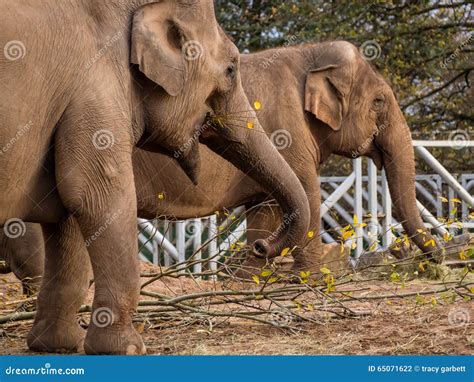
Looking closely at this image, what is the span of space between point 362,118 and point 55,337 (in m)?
4.83

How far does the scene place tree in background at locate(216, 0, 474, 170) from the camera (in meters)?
15.3

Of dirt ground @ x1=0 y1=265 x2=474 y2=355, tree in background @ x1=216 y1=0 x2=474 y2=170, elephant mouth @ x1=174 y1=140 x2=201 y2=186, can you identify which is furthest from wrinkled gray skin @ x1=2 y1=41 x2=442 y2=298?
tree in background @ x1=216 y1=0 x2=474 y2=170

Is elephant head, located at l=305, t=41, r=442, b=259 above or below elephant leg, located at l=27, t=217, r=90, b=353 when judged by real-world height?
above

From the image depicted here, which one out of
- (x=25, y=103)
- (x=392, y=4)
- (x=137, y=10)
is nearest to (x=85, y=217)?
(x=25, y=103)

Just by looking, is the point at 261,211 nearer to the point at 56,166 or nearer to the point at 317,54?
the point at 317,54

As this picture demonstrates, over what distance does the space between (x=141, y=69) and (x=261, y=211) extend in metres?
4.04

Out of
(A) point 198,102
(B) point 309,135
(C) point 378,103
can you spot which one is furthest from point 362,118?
(A) point 198,102

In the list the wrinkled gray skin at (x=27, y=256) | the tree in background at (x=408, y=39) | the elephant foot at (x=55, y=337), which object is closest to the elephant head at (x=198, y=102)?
the elephant foot at (x=55, y=337)

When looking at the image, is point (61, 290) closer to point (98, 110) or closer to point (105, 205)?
point (105, 205)

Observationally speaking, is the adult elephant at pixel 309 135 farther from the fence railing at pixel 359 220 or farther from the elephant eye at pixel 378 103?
the fence railing at pixel 359 220

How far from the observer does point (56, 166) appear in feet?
17.6

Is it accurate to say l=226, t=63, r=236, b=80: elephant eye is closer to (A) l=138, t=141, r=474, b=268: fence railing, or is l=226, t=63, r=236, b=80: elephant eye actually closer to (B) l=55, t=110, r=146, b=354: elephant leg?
(B) l=55, t=110, r=146, b=354: elephant leg

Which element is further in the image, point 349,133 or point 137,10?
point 349,133

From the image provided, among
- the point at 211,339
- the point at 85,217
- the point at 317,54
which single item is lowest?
the point at 211,339
